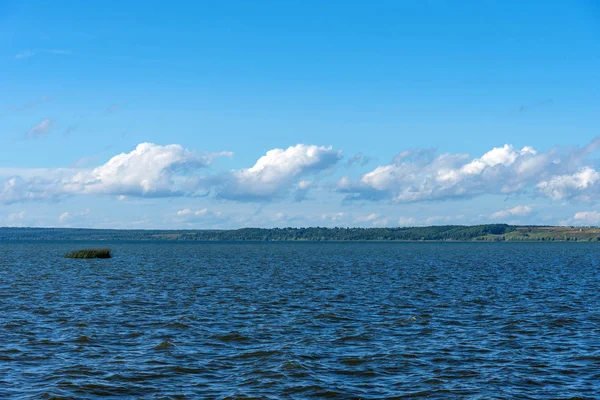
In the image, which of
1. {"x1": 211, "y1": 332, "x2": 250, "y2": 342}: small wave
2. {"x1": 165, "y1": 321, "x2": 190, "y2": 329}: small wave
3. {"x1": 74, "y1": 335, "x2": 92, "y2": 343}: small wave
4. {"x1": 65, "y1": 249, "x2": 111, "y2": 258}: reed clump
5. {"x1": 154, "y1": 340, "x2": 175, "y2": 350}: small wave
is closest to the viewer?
{"x1": 154, "y1": 340, "x2": 175, "y2": 350}: small wave

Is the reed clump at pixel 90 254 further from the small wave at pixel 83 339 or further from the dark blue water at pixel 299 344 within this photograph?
the small wave at pixel 83 339

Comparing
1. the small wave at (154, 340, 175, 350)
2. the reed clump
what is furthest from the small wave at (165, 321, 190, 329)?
the reed clump

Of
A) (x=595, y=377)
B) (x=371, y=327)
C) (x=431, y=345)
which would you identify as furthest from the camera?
(x=371, y=327)

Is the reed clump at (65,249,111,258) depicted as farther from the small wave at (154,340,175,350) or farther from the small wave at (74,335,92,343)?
the small wave at (154,340,175,350)

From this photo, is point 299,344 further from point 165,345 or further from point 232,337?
point 165,345

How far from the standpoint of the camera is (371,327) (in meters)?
35.5

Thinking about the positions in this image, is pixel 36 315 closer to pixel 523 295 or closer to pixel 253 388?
pixel 253 388

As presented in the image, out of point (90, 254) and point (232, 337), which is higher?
point (90, 254)

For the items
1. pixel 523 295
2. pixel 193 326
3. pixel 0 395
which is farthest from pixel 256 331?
pixel 523 295

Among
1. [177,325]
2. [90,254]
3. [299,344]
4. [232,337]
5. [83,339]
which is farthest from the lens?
→ [90,254]

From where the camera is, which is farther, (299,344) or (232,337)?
(232,337)

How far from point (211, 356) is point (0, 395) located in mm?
8926

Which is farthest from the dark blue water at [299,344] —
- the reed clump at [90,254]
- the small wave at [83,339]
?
the reed clump at [90,254]

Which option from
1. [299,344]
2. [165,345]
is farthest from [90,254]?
[299,344]
